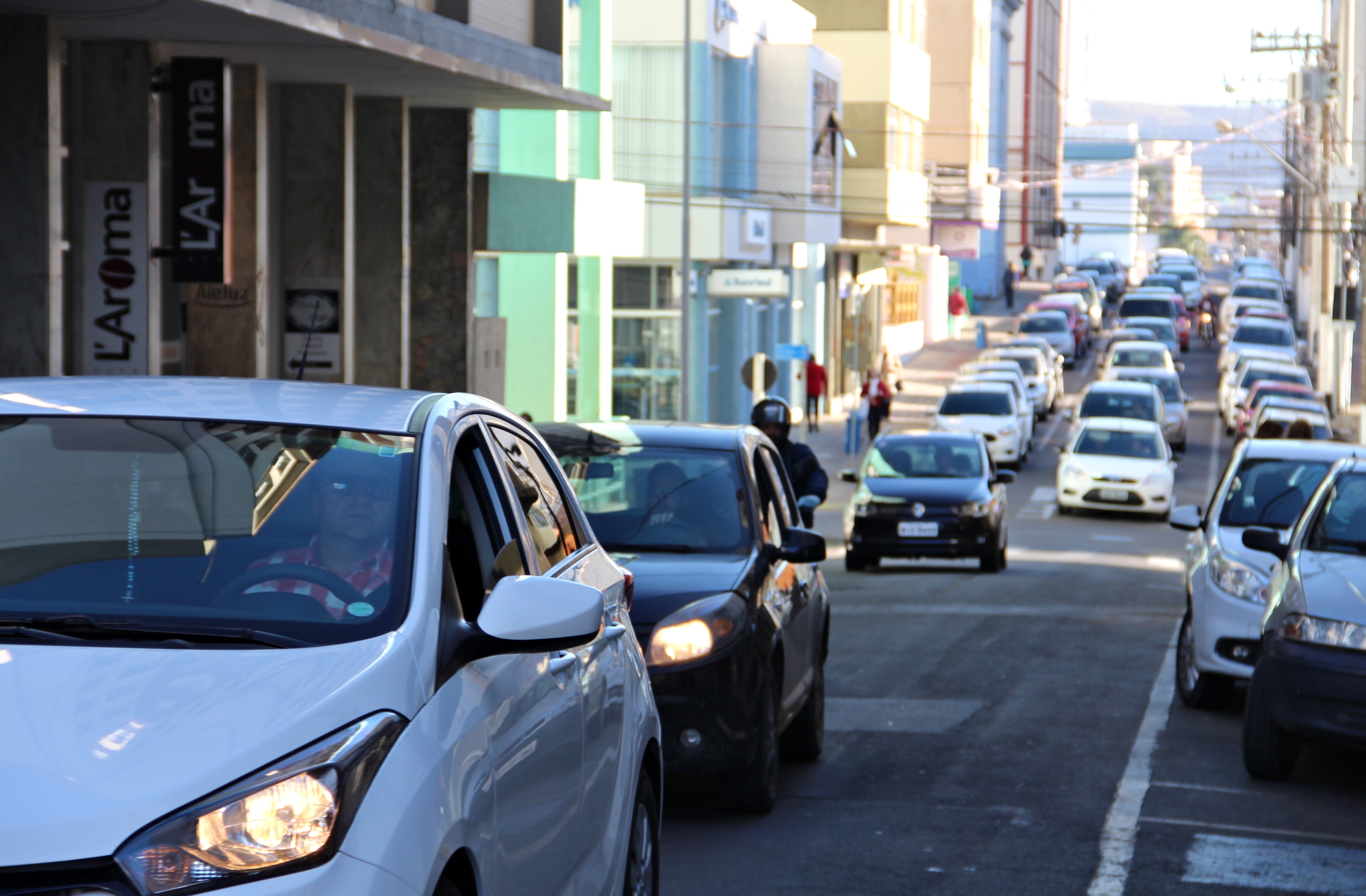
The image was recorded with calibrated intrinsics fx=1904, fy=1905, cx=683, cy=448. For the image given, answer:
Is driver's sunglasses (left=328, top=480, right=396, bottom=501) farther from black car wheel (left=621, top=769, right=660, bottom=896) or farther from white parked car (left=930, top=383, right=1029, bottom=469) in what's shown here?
white parked car (left=930, top=383, right=1029, bottom=469)

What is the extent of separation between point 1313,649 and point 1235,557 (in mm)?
2910

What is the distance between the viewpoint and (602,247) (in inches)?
968

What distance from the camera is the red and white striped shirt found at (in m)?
3.74

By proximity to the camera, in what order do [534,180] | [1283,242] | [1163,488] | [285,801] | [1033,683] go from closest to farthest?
[285,801]
[1033,683]
[534,180]
[1163,488]
[1283,242]

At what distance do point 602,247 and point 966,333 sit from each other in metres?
60.6

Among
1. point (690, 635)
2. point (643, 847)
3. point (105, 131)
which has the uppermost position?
point (105, 131)

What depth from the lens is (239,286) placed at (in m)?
17.0

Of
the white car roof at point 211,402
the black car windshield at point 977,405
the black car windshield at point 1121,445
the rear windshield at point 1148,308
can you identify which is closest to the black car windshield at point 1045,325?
the rear windshield at point 1148,308

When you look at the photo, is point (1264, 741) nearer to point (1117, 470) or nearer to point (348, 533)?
point (348, 533)

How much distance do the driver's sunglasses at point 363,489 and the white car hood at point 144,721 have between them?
23.0 inches

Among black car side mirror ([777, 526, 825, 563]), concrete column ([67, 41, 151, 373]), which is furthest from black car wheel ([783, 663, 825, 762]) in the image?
concrete column ([67, 41, 151, 373])

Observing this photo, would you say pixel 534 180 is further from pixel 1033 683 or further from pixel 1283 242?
pixel 1283 242

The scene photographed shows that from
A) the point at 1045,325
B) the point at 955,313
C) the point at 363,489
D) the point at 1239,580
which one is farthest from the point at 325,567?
the point at 955,313

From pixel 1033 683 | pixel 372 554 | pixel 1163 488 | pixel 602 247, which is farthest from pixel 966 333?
pixel 372 554
